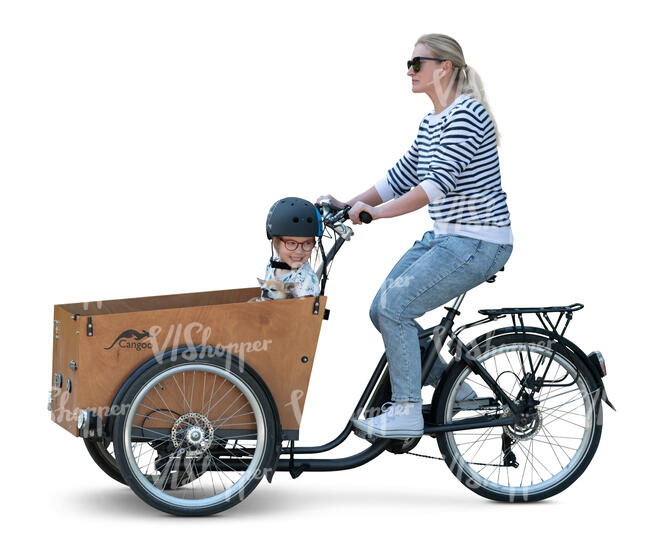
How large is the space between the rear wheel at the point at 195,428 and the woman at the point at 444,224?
0.59 metres

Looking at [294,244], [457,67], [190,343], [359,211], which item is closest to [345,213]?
[359,211]

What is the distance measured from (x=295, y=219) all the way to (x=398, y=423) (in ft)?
3.68

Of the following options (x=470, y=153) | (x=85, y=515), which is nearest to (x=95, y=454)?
(x=85, y=515)

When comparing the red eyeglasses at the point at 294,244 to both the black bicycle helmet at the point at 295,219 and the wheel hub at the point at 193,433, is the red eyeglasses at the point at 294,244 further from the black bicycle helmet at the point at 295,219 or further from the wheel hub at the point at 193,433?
the wheel hub at the point at 193,433

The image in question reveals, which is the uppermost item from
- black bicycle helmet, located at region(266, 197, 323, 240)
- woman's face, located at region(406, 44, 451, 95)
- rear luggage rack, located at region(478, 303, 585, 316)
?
woman's face, located at region(406, 44, 451, 95)

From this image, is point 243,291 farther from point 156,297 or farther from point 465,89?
point 465,89

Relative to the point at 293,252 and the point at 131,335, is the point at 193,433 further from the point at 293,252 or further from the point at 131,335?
the point at 293,252

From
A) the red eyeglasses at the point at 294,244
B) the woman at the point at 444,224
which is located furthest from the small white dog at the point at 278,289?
the woman at the point at 444,224

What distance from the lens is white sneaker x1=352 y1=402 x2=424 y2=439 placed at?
6.33 m

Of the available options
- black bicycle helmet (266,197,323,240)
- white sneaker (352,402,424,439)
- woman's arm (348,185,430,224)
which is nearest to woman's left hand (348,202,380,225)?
woman's arm (348,185,430,224)

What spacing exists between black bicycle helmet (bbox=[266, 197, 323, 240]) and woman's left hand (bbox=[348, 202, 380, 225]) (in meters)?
0.18

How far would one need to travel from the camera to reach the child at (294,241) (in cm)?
634

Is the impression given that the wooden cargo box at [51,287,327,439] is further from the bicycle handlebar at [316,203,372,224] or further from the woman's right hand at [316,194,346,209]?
the woman's right hand at [316,194,346,209]

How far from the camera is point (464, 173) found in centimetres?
628
